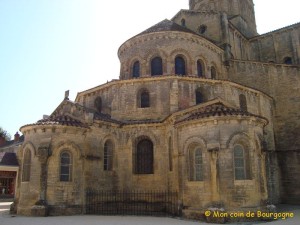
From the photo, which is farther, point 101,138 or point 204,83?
point 204,83

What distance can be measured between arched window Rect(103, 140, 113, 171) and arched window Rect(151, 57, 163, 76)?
689cm

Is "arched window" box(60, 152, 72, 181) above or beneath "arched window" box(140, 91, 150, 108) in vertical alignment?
beneath

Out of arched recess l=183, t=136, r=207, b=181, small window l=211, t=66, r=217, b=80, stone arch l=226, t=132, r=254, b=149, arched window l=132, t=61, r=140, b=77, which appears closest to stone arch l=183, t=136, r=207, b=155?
arched recess l=183, t=136, r=207, b=181

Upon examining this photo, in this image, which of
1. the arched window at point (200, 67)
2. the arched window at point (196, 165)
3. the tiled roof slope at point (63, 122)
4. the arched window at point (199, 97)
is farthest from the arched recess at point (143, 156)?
the arched window at point (200, 67)

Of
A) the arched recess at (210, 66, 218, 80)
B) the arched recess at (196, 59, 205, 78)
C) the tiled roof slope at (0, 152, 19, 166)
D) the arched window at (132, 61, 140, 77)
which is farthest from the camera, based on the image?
the tiled roof slope at (0, 152, 19, 166)

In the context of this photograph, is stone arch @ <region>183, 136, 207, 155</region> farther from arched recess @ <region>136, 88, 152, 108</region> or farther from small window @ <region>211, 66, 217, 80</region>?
small window @ <region>211, 66, 217, 80</region>

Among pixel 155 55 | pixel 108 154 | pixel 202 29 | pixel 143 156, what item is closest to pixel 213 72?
pixel 155 55

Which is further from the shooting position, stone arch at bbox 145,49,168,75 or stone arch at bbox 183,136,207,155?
stone arch at bbox 145,49,168,75

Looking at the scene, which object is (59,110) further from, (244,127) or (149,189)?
(244,127)

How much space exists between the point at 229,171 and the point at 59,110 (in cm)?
1284

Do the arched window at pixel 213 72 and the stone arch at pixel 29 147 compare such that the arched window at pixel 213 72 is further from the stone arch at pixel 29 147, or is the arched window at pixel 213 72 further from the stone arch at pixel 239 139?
the stone arch at pixel 29 147

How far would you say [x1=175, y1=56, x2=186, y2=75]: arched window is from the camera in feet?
75.6

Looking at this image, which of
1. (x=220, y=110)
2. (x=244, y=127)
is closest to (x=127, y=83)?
(x=220, y=110)

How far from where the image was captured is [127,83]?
840 inches
